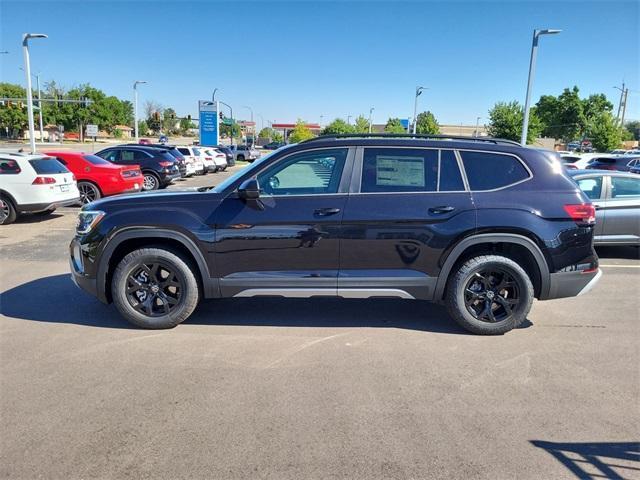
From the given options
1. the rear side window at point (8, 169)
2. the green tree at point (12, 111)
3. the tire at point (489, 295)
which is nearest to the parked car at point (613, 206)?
the tire at point (489, 295)

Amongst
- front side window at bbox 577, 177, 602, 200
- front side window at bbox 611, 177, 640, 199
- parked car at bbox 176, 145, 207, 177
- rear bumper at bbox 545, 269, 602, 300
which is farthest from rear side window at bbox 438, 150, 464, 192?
parked car at bbox 176, 145, 207, 177

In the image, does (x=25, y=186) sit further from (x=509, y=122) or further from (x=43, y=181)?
(x=509, y=122)

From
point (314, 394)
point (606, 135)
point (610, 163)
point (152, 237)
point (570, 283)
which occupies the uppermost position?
point (606, 135)

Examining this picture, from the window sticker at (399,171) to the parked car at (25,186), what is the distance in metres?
8.41

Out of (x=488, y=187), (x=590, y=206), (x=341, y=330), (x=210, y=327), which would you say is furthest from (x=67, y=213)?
(x=590, y=206)

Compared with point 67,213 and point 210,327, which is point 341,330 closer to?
point 210,327

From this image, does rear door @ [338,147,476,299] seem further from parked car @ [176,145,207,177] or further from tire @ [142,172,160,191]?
parked car @ [176,145,207,177]

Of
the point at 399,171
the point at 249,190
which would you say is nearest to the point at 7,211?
the point at 249,190

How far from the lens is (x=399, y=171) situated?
14.7 feet

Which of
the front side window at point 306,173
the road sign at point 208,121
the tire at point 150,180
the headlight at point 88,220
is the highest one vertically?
the road sign at point 208,121

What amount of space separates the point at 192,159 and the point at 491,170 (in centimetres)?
2285

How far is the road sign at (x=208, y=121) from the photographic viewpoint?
4366 centimetres

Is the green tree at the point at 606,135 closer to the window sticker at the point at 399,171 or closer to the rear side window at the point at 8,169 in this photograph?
the window sticker at the point at 399,171

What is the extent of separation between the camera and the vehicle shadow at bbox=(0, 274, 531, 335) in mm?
4766
